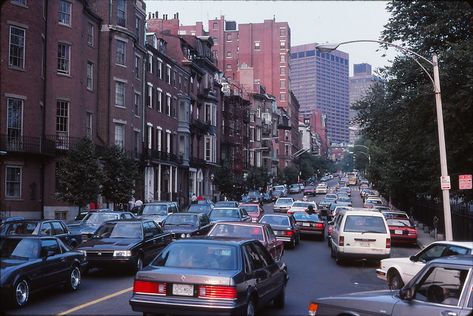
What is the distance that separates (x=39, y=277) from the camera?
11500 millimetres

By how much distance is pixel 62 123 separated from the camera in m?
39.2

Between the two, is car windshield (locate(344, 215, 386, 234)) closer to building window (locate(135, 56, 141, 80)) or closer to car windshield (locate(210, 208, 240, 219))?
car windshield (locate(210, 208, 240, 219))

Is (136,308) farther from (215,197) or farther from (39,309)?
(215,197)

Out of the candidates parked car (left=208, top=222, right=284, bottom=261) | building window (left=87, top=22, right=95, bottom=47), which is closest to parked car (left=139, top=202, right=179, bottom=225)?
parked car (left=208, top=222, right=284, bottom=261)

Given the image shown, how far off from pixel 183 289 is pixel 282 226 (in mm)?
15276

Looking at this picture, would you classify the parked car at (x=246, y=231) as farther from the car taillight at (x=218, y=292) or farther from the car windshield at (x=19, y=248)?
the car taillight at (x=218, y=292)

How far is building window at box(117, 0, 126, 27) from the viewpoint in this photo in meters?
46.5

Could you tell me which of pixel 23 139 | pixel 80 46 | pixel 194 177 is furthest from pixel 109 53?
pixel 194 177

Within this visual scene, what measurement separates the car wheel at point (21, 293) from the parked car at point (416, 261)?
26.5 ft

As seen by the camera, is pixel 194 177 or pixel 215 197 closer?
pixel 194 177

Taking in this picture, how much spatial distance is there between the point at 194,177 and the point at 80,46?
3187cm

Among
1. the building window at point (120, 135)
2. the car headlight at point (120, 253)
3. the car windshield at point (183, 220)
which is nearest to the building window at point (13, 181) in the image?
the building window at point (120, 135)

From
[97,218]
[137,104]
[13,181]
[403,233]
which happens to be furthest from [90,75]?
[403,233]

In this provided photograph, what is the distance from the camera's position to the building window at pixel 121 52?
46287 mm
